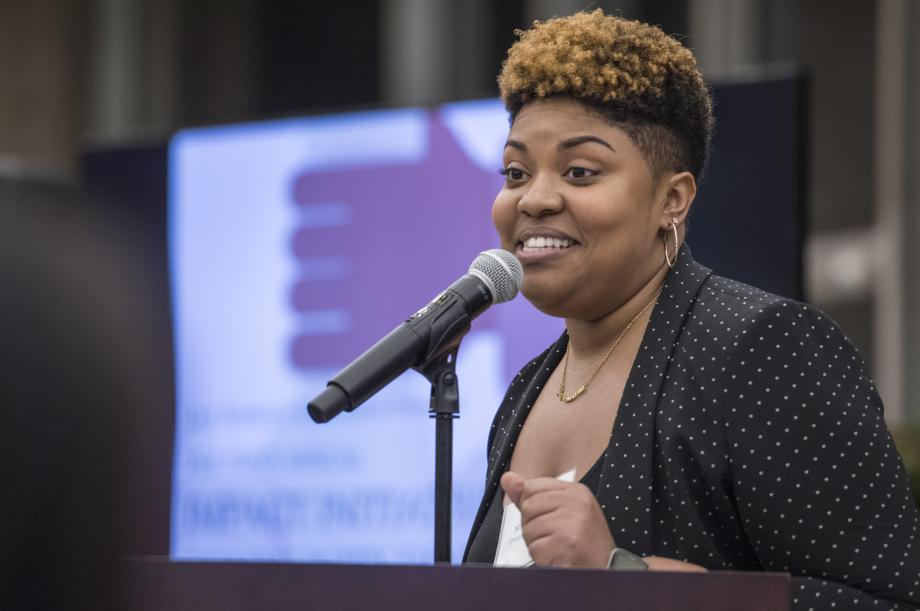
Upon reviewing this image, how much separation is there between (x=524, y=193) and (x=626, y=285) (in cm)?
26

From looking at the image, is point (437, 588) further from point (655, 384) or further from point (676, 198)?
point (676, 198)

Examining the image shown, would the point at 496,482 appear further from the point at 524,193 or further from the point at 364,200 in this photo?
the point at 364,200

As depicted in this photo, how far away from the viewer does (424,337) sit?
2.00 meters

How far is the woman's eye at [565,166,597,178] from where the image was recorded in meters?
2.39

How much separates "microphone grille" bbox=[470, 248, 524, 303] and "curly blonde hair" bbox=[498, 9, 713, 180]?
14.3 inches

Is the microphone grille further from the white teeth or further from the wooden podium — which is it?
the wooden podium

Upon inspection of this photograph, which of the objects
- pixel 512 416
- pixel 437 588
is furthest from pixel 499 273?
pixel 437 588

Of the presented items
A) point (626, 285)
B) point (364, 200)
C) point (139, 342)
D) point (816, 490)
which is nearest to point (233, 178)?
point (364, 200)

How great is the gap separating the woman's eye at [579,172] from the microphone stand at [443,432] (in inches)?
19.9

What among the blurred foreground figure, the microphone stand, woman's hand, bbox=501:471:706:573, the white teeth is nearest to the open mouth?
the white teeth

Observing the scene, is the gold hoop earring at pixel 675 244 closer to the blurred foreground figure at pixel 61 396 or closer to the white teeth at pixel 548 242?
the white teeth at pixel 548 242

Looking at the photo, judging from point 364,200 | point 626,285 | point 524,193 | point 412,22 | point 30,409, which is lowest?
point 30,409

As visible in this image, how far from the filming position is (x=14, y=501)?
0.85 m

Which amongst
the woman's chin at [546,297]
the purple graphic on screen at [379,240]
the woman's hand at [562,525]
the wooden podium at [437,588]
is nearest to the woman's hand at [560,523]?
the woman's hand at [562,525]
